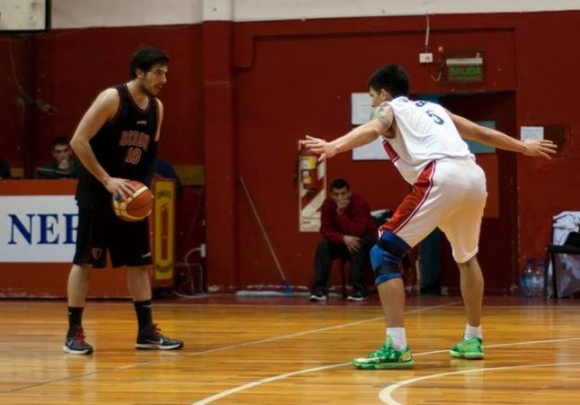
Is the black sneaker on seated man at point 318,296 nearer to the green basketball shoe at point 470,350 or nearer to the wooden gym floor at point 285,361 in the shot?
the wooden gym floor at point 285,361

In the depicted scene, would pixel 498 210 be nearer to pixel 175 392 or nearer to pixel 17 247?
pixel 17 247

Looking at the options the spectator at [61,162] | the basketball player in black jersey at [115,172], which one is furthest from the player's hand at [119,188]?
the spectator at [61,162]

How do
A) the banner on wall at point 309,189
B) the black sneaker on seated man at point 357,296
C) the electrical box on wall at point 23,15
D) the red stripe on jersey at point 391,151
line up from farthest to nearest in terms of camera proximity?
the banner on wall at point 309,189 < the electrical box on wall at point 23,15 < the black sneaker on seated man at point 357,296 < the red stripe on jersey at point 391,151

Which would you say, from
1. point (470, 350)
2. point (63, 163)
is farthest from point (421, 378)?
point (63, 163)

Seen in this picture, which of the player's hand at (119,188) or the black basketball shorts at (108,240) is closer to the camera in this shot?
the player's hand at (119,188)

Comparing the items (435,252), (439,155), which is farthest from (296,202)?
(439,155)

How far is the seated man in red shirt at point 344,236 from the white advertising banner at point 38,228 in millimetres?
2643

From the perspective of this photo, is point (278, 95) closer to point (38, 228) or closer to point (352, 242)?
point (352, 242)

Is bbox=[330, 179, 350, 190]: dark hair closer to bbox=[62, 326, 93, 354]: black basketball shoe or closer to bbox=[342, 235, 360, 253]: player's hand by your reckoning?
bbox=[342, 235, 360, 253]: player's hand

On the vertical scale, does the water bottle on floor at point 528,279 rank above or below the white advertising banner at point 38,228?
below

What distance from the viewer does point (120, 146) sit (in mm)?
7520

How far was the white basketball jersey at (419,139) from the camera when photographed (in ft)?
21.6

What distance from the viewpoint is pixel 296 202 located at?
46.9 ft

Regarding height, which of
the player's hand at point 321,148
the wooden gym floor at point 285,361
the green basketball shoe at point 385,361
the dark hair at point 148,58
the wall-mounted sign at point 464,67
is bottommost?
the wooden gym floor at point 285,361
